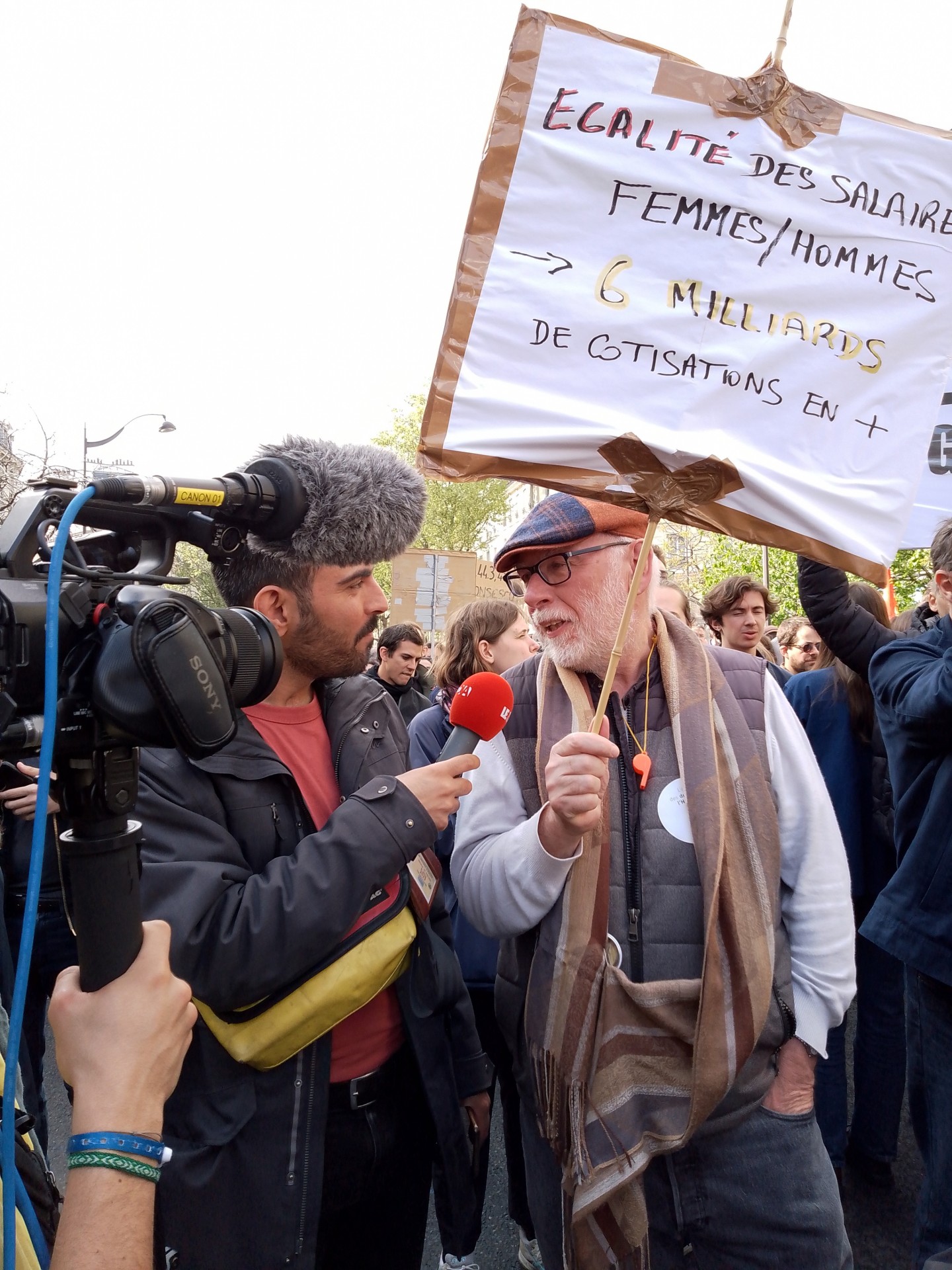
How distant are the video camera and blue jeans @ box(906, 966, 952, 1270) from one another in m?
2.12

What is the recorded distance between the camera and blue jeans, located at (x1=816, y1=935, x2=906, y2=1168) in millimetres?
3113

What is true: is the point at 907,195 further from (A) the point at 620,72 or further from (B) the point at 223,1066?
(B) the point at 223,1066

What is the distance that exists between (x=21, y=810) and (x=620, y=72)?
2.71 metres

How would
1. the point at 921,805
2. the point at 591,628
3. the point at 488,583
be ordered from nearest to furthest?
the point at 591,628, the point at 921,805, the point at 488,583

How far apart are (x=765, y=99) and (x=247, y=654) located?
1480 millimetres

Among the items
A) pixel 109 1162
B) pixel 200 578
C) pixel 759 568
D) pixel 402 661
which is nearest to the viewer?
pixel 109 1162

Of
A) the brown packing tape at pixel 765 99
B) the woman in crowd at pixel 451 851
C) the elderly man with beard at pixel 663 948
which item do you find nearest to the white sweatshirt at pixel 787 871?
the elderly man with beard at pixel 663 948

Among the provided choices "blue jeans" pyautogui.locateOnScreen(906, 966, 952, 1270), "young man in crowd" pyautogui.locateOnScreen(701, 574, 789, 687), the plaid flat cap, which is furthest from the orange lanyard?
"young man in crowd" pyautogui.locateOnScreen(701, 574, 789, 687)

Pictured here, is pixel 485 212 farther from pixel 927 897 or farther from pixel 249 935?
pixel 927 897

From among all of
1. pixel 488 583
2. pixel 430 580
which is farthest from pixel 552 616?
pixel 430 580

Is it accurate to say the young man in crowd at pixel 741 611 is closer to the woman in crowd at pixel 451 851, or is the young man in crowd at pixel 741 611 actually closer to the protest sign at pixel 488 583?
the woman in crowd at pixel 451 851

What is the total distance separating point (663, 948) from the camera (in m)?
1.76

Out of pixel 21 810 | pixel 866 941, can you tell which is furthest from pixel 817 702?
pixel 21 810

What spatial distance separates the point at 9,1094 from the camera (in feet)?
2.97
